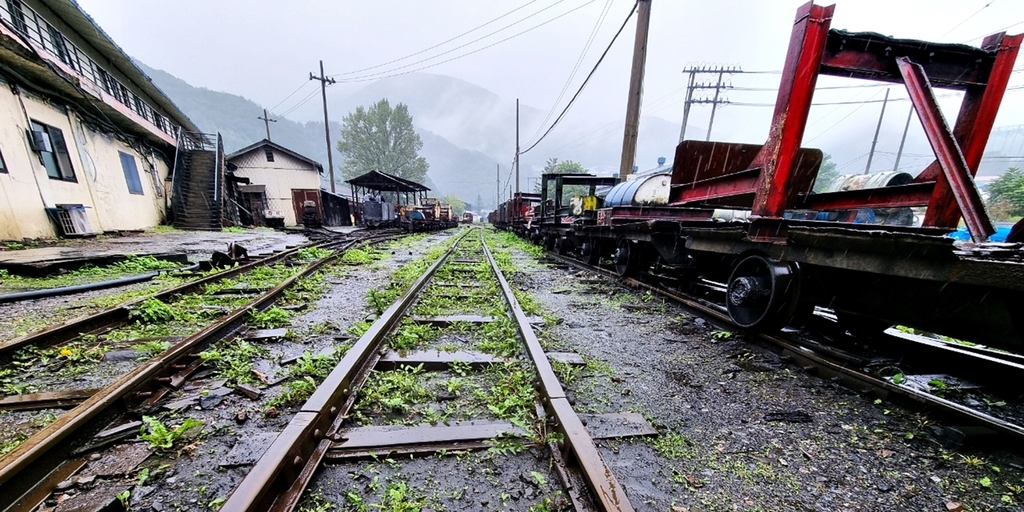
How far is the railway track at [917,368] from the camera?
79.4 inches

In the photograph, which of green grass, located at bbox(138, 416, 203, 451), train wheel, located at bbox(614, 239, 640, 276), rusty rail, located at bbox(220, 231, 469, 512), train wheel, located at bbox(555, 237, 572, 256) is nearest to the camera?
rusty rail, located at bbox(220, 231, 469, 512)

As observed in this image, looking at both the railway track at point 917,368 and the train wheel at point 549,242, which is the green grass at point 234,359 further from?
the train wheel at point 549,242

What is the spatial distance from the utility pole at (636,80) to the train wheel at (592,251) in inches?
129

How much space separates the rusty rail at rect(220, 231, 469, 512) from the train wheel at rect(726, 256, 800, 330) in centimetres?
324

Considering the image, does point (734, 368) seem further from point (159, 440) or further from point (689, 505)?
point (159, 440)

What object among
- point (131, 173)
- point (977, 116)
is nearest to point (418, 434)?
point (977, 116)

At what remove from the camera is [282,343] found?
3.03m

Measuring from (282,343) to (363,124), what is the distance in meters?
62.7

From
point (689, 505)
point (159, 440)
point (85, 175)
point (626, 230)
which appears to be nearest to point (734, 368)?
point (689, 505)

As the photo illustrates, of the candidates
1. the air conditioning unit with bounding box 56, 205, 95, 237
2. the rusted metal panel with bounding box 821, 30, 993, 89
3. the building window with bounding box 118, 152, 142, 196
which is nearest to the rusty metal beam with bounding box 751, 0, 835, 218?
the rusted metal panel with bounding box 821, 30, 993, 89

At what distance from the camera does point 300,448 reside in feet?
4.97

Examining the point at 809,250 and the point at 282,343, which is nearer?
the point at 809,250

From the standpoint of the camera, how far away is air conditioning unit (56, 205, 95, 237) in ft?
30.2

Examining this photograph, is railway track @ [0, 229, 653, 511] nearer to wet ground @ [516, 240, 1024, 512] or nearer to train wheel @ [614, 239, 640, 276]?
wet ground @ [516, 240, 1024, 512]
